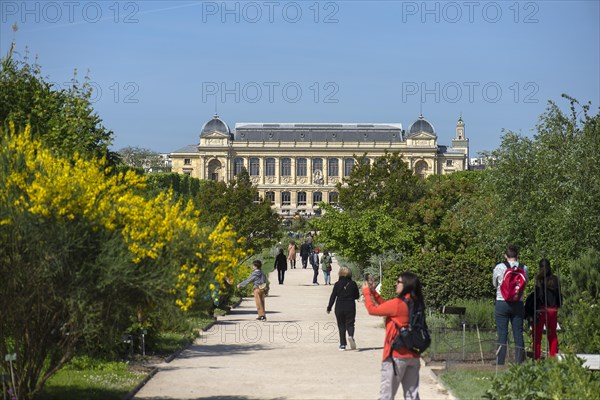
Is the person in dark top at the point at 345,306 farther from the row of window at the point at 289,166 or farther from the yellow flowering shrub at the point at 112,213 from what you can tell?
the row of window at the point at 289,166

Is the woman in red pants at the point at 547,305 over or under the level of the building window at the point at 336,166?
under

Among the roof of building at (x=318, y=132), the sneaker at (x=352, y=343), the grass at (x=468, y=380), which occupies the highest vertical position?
the roof of building at (x=318, y=132)

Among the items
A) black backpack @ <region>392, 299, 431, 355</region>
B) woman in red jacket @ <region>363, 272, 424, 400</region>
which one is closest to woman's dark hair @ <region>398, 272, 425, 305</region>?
woman in red jacket @ <region>363, 272, 424, 400</region>

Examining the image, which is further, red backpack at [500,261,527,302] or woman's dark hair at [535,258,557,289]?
woman's dark hair at [535,258,557,289]

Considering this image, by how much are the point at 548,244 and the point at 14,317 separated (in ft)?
35.6

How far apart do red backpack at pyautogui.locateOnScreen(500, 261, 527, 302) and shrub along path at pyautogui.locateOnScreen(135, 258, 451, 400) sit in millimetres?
1254

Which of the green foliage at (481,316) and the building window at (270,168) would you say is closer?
the green foliage at (481,316)

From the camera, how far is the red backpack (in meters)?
11.8

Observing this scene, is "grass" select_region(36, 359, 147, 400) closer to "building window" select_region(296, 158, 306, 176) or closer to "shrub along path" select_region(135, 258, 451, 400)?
"shrub along path" select_region(135, 258, 451, 400)

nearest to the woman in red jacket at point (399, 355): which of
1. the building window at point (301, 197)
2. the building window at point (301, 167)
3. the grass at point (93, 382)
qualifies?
the grass at point (93, 382)

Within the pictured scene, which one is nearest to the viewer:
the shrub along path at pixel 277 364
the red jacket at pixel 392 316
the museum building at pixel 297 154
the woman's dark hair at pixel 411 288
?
the red jacket at pixel 392 316

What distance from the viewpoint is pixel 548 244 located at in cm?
1766

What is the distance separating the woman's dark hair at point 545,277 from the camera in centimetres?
1195

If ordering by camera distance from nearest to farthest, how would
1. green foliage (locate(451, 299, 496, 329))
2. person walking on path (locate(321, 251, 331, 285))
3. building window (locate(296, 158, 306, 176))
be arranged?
green foliage (locate(451, 299, 496, 329)) → person walking on path (locate(321, 251, 331, 285)) → building window (locate(296, 158, 306, 176))
